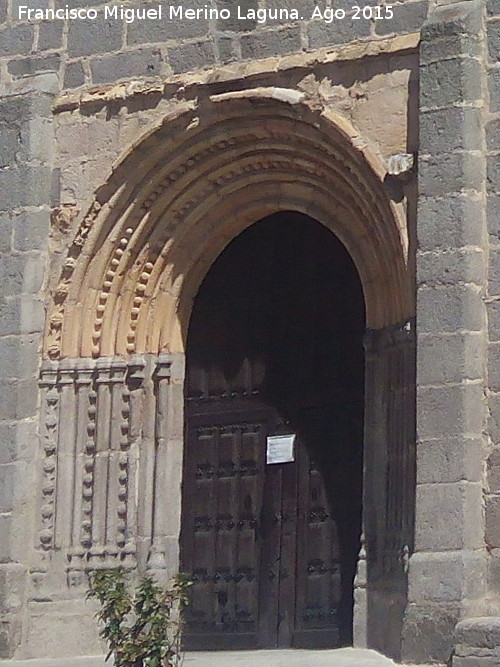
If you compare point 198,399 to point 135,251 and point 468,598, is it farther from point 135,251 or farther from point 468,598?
point 468,598

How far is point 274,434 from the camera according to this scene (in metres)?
10.5

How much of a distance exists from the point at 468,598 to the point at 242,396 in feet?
8.33

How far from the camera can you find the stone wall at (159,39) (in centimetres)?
983

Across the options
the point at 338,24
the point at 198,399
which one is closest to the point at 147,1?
the point at 338,24

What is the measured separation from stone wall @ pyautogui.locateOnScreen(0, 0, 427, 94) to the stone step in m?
3.40

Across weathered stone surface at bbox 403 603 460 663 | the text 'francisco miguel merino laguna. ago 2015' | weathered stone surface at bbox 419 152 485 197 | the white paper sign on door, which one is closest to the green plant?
weathered stone surface at bbox 403 603 460 663

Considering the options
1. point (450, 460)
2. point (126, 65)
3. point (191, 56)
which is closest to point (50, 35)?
point (126, 65)

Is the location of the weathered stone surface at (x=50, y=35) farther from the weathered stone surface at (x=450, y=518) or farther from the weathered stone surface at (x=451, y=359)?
the weathered stone surface at (x=450, y=518)

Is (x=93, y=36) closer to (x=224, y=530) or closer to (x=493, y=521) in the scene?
(x=224, y=530)

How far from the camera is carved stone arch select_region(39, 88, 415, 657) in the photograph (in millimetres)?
9938

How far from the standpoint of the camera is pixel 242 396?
1067 cm

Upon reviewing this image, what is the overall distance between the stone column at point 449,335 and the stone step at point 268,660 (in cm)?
42

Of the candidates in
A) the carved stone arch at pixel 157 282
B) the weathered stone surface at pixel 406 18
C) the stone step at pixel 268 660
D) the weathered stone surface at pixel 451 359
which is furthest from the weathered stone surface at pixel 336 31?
the stone step at pixel 268 660

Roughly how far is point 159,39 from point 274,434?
2.47m
